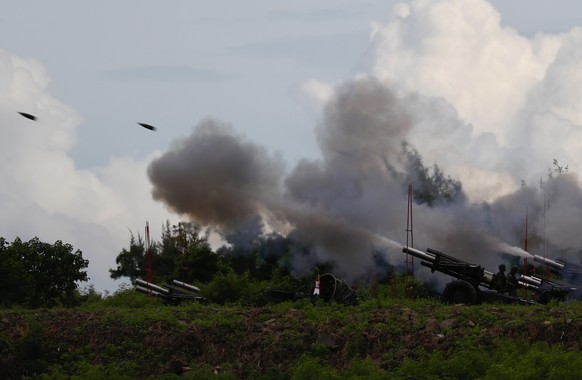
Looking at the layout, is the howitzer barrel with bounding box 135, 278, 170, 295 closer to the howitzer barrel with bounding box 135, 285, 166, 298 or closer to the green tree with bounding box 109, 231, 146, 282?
the howitzer barrel with bounding box 135, 285, 166, 298

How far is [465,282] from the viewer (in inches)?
1597

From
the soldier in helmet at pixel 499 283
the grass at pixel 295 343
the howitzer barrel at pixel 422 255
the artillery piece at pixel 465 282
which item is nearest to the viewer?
the grass at pixel 295 343

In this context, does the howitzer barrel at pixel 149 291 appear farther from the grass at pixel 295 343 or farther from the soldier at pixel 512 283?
the soldier at pixel 512 283

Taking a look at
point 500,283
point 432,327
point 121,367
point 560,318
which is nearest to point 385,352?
point 432,327

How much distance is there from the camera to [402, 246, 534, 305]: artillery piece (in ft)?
132

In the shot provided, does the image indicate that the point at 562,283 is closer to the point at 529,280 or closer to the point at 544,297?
the point at 529,280

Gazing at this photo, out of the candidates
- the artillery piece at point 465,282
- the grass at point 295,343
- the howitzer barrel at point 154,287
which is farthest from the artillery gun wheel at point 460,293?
the howitzer barrel at point 154,287

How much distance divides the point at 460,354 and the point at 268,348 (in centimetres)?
497

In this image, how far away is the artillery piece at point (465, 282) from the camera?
132 feet

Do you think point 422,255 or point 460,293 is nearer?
point 460,293

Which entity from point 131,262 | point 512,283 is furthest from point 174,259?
point 512,283

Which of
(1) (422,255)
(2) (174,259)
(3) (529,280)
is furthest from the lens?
(2) (174,259)

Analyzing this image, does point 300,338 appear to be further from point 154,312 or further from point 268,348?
point 154,312

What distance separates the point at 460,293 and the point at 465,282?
39cm
